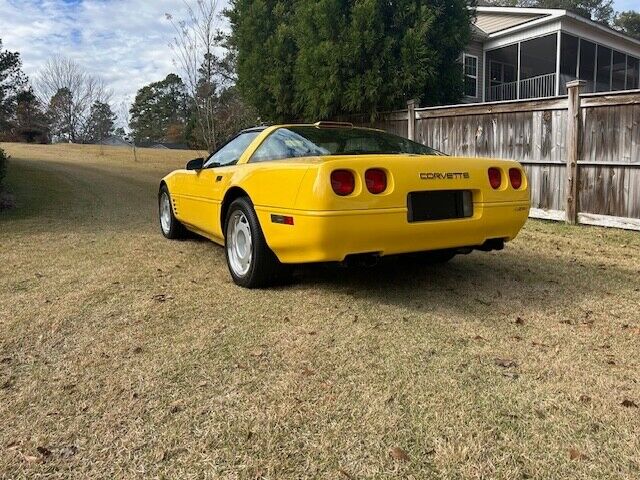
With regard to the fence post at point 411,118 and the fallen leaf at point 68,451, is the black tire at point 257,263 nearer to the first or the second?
the fallen leaf at point 68,451

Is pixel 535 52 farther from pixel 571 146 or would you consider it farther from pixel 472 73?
pixel 571 146

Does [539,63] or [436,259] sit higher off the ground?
[539,63]

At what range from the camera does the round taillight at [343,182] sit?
11.2 ft

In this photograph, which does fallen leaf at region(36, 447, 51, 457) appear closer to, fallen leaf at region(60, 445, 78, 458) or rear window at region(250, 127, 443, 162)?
fallen leaf at region(60, 445, 78, 458)

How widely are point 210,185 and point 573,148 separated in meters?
5.34

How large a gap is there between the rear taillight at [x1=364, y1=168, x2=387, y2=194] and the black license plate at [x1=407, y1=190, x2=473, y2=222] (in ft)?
0.71

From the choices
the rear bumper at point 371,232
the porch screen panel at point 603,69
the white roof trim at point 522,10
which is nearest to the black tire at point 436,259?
the rear bumper at point 371,232

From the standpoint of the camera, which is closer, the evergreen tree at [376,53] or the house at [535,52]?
the evergreen tree at [376,53]

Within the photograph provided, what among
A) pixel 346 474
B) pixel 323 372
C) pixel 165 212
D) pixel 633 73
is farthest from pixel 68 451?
pixel 633 73

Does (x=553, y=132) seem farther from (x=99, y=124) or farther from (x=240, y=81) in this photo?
(x=99, y=124)

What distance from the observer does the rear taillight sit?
3498 millimetres

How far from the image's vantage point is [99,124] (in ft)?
195

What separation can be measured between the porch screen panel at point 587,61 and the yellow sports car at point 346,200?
18347mm

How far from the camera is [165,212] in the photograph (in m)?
6.73
